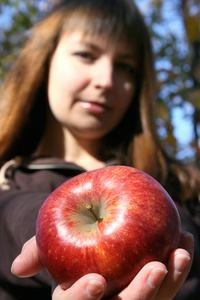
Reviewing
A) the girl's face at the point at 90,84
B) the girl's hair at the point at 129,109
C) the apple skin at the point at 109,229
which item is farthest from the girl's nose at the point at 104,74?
the apple skin at the point at 109,229

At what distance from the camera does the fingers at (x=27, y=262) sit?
2.20ft

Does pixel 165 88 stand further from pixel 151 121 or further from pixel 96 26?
pixel 96 26

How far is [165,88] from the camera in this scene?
2.43 meters

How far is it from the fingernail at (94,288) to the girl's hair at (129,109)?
1.16m

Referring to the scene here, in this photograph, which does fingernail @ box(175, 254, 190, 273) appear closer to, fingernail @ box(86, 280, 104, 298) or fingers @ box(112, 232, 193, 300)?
fingers @ box(112, 232, 193, 300)

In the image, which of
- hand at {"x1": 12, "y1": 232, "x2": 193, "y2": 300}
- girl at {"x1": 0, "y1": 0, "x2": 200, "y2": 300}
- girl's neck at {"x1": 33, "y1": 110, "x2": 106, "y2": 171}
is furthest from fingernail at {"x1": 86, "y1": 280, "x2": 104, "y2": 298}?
girl's neck at {"x1": 33, "y1": 110, "x2": 106, "y2": 171}

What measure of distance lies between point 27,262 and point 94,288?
19 cm

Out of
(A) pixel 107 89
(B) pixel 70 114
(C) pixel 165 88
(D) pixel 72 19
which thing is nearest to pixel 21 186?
(B) pixel 70 114

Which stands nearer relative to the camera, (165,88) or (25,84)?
(25,84)

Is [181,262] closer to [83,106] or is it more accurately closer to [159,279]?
[159,279]

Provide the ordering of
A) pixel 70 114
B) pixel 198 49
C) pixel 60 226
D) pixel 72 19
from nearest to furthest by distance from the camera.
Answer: pixel 60 226
pixel 70 114
pixel 72 19
pixel 198 49

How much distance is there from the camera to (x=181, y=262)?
0.64 m

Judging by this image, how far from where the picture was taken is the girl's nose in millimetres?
1540

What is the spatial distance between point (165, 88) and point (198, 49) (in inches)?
21.1
